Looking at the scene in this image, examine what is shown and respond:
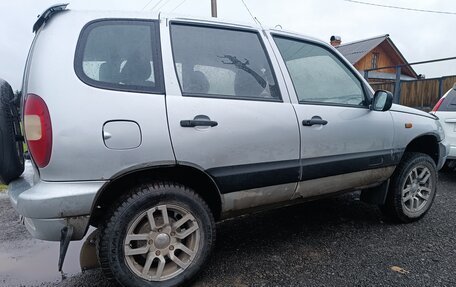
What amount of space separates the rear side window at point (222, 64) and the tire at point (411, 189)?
1762 millimetres

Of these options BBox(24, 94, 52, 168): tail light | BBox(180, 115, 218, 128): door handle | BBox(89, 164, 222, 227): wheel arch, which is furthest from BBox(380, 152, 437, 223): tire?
BBox(24, 94, 52, 168): tail light

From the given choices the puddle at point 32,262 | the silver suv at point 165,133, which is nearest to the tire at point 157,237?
the silver suv at point 165,133

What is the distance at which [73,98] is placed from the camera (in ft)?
6.28

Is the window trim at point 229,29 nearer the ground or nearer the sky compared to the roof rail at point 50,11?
nearer the ground

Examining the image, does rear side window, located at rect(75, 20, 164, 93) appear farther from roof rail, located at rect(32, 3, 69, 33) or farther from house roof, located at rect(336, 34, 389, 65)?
house roof, located at rect(336, 34, 389, 65)

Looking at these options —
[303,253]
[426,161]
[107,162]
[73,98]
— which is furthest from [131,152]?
[426,161]

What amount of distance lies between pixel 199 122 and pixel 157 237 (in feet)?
2.67

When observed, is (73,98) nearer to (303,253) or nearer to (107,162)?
(107,162)

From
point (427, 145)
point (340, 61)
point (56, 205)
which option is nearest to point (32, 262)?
point (56, 205)

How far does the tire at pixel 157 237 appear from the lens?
6.77 feet

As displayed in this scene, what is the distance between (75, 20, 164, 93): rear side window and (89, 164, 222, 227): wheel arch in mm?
528

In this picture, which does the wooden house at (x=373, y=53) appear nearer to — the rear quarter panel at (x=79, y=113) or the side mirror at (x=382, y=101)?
the side mirror at (x=382, y=101)

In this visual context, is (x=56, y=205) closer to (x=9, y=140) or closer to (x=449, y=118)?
(x=9, y=140)

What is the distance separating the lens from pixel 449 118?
17.2ft
